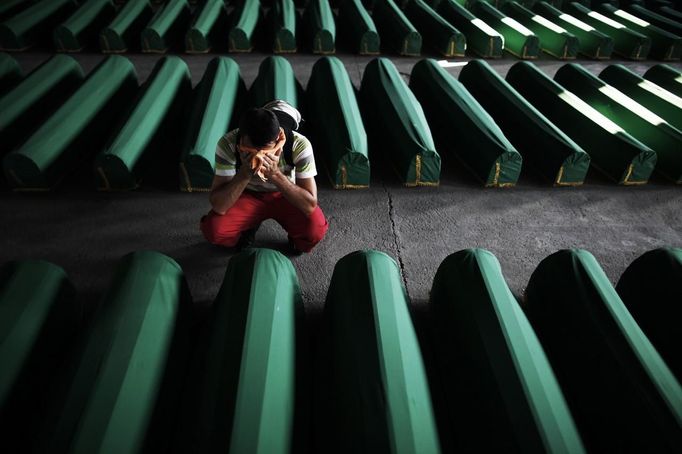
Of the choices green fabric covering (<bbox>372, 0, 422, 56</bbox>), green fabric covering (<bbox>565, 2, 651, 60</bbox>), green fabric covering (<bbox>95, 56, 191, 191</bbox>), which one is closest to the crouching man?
green fabric covering (<bbox>95, 56, 191, 191</bbox>)

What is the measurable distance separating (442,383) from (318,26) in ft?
19.9

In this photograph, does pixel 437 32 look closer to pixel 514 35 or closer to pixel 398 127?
pixel 514 35

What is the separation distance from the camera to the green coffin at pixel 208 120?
375 cm

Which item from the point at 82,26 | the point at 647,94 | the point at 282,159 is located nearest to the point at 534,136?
the point at 647,94

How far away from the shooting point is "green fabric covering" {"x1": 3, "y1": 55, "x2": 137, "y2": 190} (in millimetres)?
3656

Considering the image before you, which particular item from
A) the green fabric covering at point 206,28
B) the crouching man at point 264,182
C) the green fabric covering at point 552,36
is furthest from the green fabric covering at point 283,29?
the crouching man at point 264,182

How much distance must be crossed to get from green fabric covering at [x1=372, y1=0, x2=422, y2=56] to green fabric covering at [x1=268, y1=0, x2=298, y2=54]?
1538 mm

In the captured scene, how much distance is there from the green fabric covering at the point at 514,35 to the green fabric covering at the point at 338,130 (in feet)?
11.8

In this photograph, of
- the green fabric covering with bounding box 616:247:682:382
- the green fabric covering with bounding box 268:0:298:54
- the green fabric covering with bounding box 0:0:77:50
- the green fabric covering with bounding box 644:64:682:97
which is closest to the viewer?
the green fabric covering with bounding box 616:247:682:382

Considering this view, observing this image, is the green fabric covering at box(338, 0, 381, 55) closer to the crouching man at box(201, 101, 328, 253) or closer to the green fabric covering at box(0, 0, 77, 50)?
the crouching man at box(201, 101, 328, 253)

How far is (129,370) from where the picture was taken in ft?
6.17

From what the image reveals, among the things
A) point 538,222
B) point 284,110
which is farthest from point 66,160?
point 538,222

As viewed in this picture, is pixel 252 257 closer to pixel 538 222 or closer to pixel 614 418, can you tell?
pixel 614 418

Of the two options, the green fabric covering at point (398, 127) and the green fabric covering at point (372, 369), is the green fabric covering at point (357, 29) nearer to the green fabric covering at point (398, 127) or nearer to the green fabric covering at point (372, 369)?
the green fabric covering at point (398, 127)
